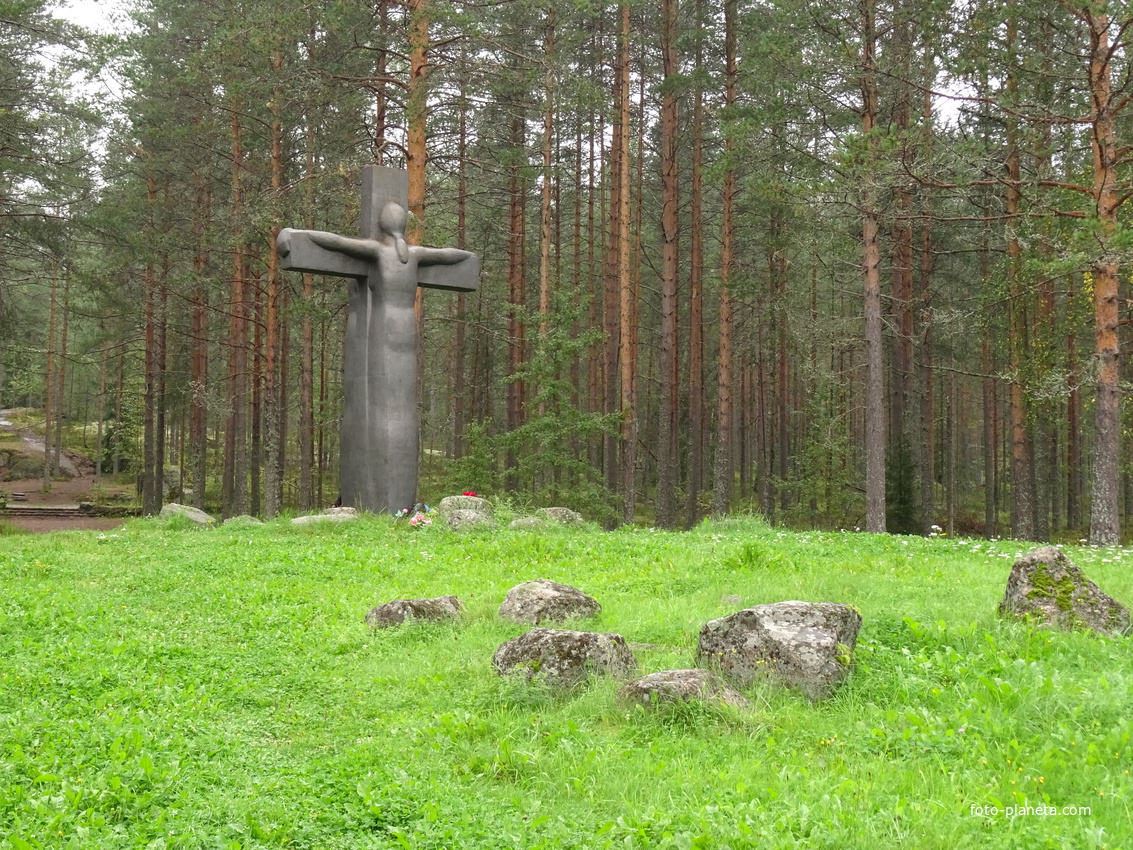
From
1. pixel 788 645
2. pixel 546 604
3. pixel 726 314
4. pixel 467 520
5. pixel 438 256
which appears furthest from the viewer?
pixel 726 314

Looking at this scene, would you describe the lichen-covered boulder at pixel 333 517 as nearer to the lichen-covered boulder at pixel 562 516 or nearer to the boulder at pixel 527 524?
the boulder at pixel 527 524

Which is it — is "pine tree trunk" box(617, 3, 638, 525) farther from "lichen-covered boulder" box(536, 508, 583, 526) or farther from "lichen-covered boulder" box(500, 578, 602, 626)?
"lichen-covered boulder" box(500, 578, 602, 626)

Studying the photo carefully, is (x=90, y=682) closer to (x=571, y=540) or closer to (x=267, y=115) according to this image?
(x=571, y=540)

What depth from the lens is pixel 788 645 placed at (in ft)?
18.7

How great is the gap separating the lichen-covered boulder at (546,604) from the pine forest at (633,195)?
9798 mm

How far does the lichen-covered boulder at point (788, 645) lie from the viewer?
A: 18.4 ft

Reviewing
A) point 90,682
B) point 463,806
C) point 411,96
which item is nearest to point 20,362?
point 411,96

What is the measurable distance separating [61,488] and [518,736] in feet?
128

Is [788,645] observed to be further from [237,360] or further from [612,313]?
[237,360]

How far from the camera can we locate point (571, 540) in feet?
41.3

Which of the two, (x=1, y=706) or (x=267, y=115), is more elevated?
(x=267, y=115)

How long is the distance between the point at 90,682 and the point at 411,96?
12.6 m

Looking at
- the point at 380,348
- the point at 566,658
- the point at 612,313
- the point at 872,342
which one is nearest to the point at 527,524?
the point at 380,348

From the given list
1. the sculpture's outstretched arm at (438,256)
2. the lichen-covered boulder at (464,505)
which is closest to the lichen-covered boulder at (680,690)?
the lichen-covered boulder at (464,505)
